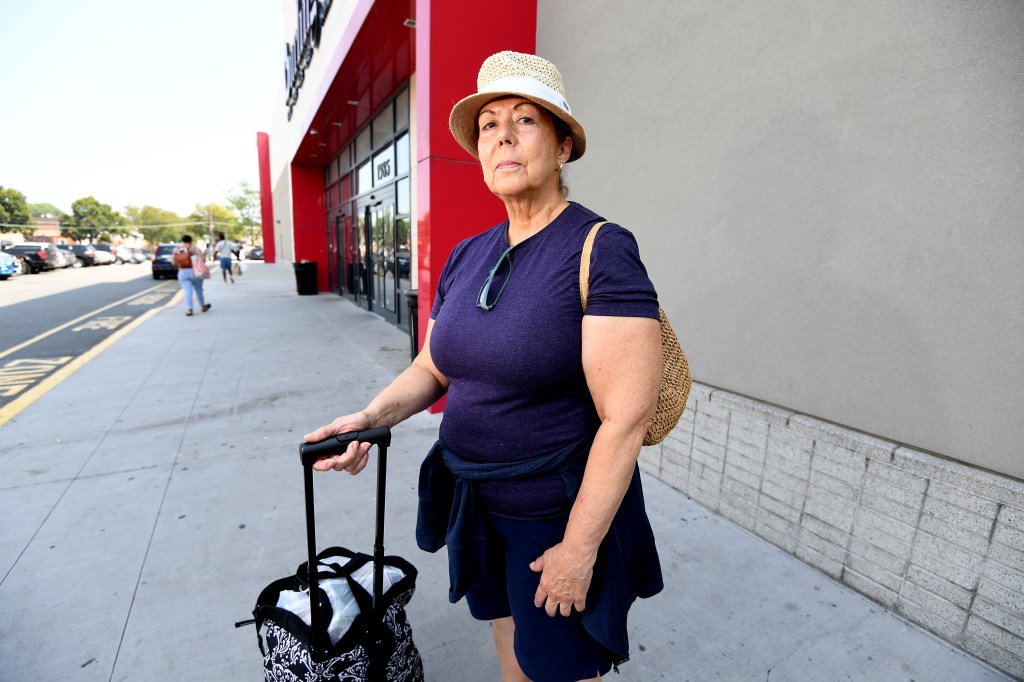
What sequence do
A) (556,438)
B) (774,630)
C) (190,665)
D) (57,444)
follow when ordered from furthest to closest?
(57,444) → (774,630) → (190,665) → (556,438)

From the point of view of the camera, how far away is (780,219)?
2709 millimetres

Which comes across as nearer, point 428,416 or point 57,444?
point 57,444

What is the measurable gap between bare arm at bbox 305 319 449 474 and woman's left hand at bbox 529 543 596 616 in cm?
53

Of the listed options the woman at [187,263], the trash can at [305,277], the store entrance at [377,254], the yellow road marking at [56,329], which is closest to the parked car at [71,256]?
the yellow road marking at [56,329]

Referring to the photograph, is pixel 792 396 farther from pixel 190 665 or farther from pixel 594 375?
pixel 190 665

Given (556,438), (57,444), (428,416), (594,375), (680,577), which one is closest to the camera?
(594,375)

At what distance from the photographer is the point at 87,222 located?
89.1m

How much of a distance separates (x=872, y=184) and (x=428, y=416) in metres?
3.84

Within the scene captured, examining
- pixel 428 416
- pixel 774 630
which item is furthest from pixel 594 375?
pixel 428 416

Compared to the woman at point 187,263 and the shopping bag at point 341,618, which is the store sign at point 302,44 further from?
the shopping bag at point 341,618

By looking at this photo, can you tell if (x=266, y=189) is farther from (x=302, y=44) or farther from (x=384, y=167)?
(x=384, y=167)

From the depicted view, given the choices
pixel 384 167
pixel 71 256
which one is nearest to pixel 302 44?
pixel 384 167

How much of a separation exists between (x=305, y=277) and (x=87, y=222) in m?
102

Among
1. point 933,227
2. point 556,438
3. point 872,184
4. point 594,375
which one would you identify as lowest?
point 556,438
